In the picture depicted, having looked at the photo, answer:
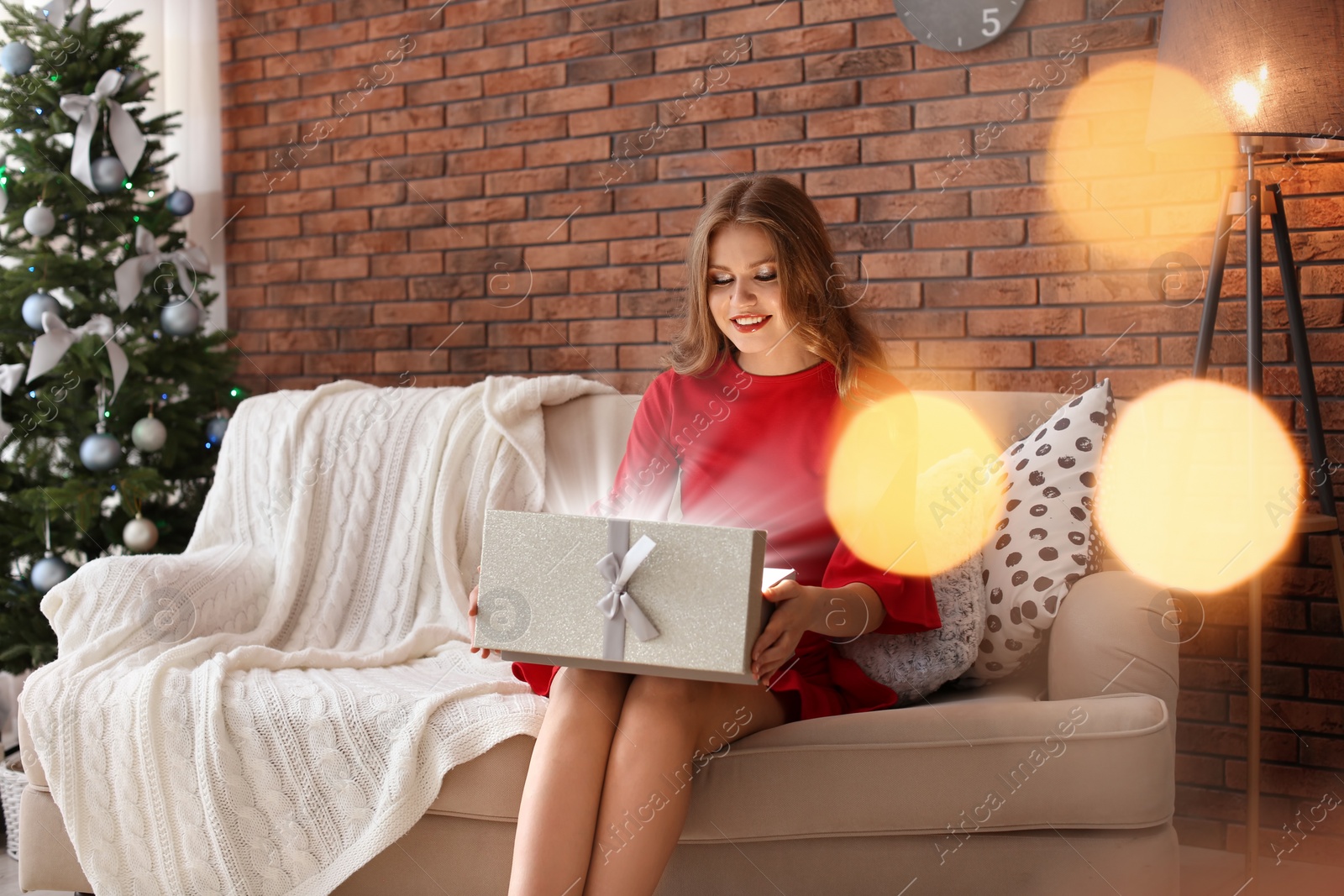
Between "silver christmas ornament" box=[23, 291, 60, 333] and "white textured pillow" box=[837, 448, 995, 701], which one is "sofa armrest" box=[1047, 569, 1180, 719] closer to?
"white textured pillow" box=[837, 448, 995, 701]

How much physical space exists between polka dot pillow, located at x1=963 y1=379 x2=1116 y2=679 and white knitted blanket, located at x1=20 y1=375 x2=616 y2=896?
0.72 m

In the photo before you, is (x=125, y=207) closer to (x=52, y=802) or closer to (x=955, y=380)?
(x=52, y=802)

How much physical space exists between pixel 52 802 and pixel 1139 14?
7.87ft

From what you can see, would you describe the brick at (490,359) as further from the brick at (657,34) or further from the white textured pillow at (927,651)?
the white textured pillow at (927,651)

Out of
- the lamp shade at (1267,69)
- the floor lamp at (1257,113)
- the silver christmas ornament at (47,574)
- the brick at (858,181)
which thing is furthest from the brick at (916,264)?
the silver christmas ornament at (47,574)

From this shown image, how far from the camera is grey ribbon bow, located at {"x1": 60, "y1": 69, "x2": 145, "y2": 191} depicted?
8.14 feet

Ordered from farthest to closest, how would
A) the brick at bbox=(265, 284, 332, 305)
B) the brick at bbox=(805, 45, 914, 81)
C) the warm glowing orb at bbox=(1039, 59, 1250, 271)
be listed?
the brick at bbox=(265, 284, 332, 305), the brick at bbox=(805, 45, 914, 81), the warm glowing orb at bbox=(1039, 59, 1250, 271)

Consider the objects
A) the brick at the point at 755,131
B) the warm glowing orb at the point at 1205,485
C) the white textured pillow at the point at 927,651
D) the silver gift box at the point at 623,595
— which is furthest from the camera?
the brick at the point at 755,131

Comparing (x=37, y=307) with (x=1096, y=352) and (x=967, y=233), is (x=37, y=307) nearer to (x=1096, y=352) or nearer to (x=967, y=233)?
(x=967, y=233)

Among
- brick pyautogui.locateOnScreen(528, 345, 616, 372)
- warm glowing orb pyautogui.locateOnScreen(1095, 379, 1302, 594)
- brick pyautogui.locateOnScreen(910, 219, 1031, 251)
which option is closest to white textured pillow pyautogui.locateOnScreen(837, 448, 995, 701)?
warm glowing orb pyautogui.locateOnScreen(1095, 379, 1302, 594)

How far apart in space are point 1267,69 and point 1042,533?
79 cm

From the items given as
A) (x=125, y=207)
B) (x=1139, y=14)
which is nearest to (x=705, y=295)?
(x=1139, y=14)

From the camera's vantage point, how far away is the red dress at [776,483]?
1523 mm

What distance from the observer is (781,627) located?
1.28 m
